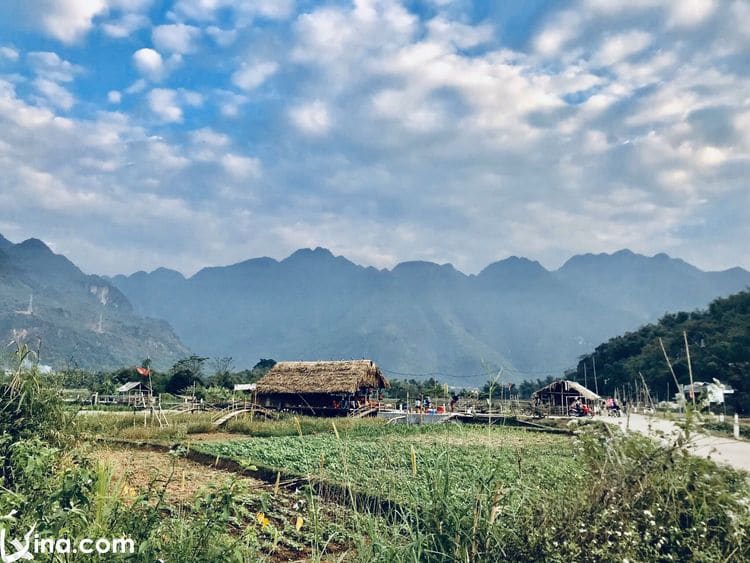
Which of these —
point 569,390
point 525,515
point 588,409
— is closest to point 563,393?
point 569,390

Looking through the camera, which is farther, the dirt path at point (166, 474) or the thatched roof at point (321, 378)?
the thatched roof at point (321, 378)

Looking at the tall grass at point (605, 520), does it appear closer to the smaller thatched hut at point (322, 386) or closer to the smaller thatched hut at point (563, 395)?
the smaller thatched hut at point (322, 386)

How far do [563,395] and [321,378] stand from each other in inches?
603

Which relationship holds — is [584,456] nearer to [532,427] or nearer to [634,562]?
[634,562]

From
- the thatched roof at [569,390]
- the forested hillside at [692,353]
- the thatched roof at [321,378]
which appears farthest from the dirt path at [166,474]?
the thatched roof at [569,390]

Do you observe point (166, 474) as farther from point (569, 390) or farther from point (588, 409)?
point (569, 390)

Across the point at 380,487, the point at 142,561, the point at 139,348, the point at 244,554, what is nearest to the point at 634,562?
the point at 380,487

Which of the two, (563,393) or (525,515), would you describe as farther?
(563,393)

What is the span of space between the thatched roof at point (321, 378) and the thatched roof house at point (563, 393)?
38.3 ft

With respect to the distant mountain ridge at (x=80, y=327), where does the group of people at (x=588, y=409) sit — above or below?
below

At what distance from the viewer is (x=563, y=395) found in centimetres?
3170

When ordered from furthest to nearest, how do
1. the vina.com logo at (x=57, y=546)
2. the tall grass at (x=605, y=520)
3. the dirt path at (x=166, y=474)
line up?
the dirt path at (x=166, y=474), the tall grass at (x=605, y=520), the vina.com logo at (x=57, y=546)

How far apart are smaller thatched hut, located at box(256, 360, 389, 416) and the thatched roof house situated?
11785mm

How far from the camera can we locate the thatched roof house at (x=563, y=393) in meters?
30.8
